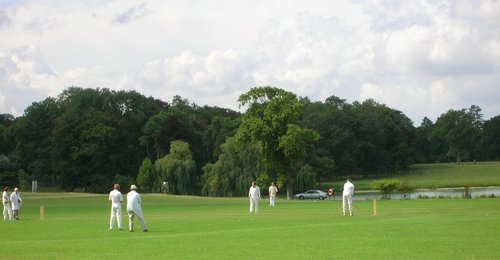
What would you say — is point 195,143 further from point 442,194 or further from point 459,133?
point 459,133

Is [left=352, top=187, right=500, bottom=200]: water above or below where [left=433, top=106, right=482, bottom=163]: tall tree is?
below

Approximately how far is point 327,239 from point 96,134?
8922 cm

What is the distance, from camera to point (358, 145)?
441 ft

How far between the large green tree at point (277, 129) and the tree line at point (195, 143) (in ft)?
0.42

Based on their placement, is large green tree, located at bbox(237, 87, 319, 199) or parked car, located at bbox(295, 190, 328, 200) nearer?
large green tree, located at bbox(237, 87, 319, 199)

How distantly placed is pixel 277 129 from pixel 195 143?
138 ft

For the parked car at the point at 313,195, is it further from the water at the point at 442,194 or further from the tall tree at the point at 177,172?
the tall tree at the point at 177,172

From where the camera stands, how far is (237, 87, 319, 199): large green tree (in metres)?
78.6

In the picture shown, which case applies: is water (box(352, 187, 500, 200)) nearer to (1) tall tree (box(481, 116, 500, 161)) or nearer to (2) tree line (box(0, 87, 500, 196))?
(2) tree line (box(0, 87, 500, 196))

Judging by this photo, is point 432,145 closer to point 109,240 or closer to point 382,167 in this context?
point 382,167

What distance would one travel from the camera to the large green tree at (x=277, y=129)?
258ft

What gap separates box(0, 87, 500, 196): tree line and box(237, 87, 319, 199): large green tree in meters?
0.13

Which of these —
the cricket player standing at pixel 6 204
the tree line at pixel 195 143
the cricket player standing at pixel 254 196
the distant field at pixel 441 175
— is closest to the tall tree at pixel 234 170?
the tree line at pixel 195 143

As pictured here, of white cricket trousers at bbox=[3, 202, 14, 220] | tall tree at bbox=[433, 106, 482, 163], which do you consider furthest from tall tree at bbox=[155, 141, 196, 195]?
tall tree at bbox=[433, 106, 482, 163]
